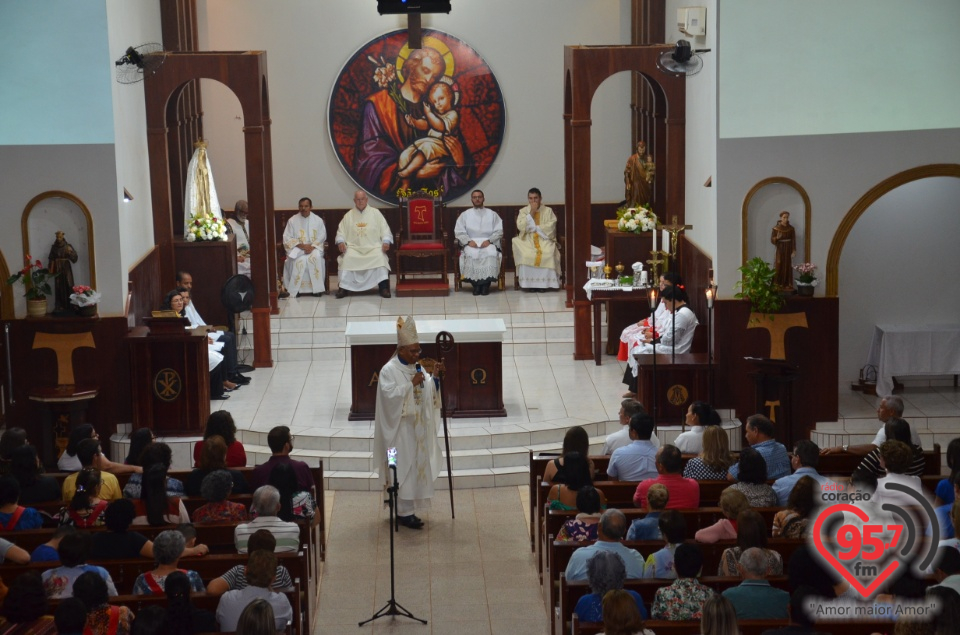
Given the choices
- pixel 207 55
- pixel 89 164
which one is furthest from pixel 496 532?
pixel 207 55

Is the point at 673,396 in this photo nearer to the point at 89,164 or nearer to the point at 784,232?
the point at 784,232

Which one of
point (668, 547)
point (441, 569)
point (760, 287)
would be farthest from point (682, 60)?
point (668, 547)

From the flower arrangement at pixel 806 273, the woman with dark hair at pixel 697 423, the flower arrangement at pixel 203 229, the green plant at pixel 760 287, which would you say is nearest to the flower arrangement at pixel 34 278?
the flower arrangement at pixel 203 229

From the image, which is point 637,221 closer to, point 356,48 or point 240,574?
point 356,48

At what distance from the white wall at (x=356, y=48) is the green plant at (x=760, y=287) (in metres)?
7.23

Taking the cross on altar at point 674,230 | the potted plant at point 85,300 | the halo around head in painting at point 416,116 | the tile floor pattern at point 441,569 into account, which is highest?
the halo around head in painting at point 416,116

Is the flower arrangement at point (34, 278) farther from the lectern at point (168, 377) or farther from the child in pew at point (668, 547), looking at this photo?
the child in pew at point (668, 547)

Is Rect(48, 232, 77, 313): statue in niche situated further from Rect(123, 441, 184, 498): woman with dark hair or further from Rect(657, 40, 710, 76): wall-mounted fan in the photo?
Rect(657, 40, 710, 76): wall-mounted fan

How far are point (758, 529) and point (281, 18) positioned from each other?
45.5ft

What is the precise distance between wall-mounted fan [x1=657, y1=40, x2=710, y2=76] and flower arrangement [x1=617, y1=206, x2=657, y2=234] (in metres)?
2.68

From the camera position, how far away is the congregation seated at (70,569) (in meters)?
7.16

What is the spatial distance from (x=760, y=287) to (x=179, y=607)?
7.20 m

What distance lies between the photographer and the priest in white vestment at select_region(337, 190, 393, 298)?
1778 centimetres

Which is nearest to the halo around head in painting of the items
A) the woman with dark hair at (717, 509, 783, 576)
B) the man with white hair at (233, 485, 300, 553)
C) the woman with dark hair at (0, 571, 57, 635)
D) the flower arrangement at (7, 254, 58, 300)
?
the flower arrangement at (7, 254, 58, 300)
